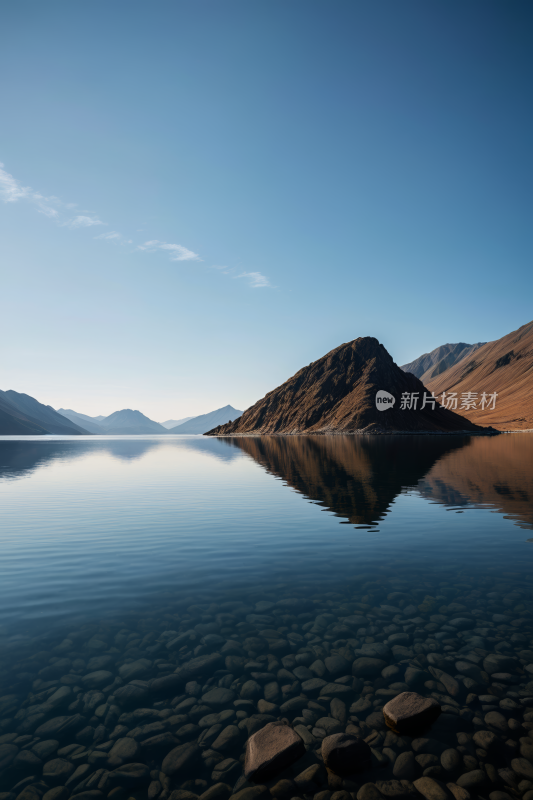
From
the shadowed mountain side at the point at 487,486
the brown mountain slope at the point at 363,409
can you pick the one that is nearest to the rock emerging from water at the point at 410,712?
the shadowed mountain side at the point at 487,486

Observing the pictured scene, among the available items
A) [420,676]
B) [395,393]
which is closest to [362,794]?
[420,676]

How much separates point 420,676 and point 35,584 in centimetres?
1163

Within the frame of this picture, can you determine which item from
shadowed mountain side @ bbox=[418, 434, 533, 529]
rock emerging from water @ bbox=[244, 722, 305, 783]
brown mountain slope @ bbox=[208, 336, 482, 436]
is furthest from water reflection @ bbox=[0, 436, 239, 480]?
brown mountain slope @ bbox=[208, 336, 482, 436]

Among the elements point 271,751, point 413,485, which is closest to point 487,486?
point 413,485

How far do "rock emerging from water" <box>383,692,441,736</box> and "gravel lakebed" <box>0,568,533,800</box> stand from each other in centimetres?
11

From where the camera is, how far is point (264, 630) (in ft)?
31.6

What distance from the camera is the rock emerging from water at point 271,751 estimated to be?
5.64m

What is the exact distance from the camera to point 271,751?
5863 mm

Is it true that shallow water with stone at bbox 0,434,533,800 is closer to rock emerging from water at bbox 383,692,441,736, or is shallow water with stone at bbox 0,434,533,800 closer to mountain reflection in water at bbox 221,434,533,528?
rock emerging from water at bbox 383,692,441,736

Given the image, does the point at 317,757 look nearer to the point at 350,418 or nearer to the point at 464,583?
the point at 464,583
